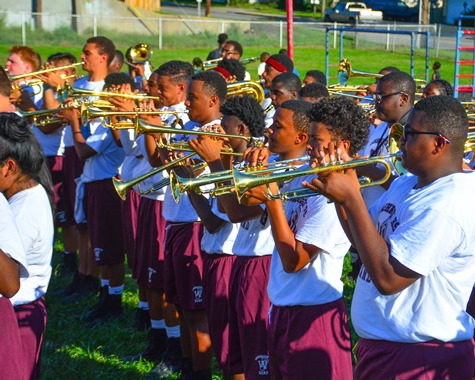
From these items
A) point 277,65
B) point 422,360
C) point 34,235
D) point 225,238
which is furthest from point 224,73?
point 422,360

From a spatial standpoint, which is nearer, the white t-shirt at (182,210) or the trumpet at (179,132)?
the trumpet at (179,132)

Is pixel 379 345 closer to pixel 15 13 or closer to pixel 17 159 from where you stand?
pixel 17 159

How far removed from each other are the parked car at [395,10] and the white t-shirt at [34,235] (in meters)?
43.8

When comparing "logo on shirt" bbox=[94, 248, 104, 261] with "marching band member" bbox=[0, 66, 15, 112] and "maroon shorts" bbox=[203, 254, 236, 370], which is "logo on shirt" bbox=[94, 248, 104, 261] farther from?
"maroon shorts" bbox=[203, 254, 236, 370]

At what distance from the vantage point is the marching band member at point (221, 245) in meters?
5.08

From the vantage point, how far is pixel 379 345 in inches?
137

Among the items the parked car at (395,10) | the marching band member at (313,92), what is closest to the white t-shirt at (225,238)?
the marching band member at (313,92)

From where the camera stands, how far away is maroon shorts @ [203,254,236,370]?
5078mm

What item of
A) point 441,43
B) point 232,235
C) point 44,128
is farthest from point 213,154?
point 441,43

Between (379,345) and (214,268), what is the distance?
1.85m

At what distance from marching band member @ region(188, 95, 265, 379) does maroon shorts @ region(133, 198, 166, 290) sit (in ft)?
4.34

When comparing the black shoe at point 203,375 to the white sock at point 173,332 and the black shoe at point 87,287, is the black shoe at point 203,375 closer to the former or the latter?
the white sock at point 173,332

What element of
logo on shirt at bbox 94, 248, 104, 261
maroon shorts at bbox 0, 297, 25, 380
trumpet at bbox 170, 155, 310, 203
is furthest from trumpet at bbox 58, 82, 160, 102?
maroon shorts at bbox 0, 297, 25, 380

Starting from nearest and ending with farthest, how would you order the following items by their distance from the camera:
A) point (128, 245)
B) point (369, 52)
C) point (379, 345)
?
1. point (379, 345)
2. point (128, 245)
3. point (369, 52)
